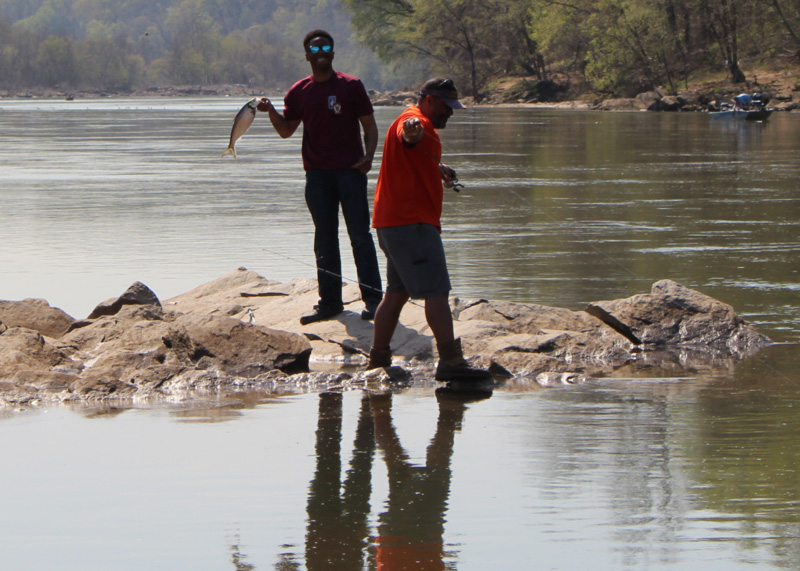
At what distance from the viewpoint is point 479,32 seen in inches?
3484

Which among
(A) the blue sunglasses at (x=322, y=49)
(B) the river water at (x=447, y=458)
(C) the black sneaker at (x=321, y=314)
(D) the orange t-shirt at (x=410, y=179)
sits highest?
(A) the blue sunglasses at (x=322, y=49)

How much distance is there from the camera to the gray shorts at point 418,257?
252 inches

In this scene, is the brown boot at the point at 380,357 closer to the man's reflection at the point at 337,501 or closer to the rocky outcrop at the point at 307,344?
the rocky outcrop at the point at 307,344

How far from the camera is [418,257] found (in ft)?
21.1

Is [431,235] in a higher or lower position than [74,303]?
higher

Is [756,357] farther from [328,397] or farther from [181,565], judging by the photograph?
[181,565]

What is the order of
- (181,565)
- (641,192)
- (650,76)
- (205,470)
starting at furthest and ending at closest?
(650,76)
(641,192)
(205,470)
(181,565)

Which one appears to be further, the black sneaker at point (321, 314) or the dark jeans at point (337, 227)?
the black sneaker at point (321, 314)

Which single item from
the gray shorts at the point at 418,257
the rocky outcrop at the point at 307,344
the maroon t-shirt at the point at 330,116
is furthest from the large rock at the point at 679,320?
the maroon t-shirt at the point at 330,116

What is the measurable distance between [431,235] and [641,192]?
1156 cm

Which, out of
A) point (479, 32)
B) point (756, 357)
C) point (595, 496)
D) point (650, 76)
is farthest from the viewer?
point (479, 32)

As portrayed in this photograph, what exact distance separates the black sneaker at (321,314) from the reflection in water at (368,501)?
73.6 inches

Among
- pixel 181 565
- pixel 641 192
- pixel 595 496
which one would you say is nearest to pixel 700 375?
pixel 595 496

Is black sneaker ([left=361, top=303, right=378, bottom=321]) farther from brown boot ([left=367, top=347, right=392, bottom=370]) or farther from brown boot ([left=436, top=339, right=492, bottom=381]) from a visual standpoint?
brown boot ([left=436, top=339, right=492, bottom=381])
